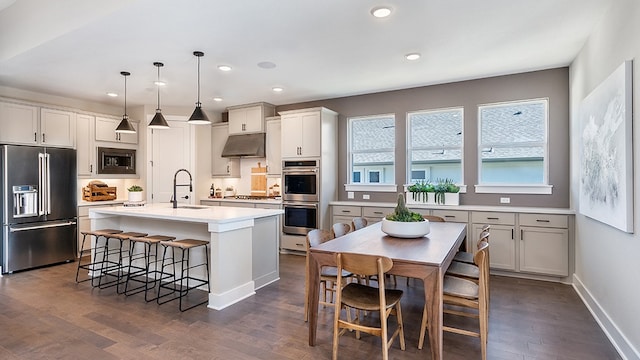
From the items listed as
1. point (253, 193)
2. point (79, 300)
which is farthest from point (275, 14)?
point (253, 193)

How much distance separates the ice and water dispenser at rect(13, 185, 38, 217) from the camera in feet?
15.8

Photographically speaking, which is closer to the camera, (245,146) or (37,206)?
(37,206)

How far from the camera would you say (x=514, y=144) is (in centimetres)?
484

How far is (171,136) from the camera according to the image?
6609mm

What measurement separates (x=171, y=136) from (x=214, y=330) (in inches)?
182

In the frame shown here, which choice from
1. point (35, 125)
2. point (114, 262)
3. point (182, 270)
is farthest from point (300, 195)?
point (35, 125)

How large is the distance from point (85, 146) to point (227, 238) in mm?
3967

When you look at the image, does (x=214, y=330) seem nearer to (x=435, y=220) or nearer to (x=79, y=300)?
(x=79, y=300)

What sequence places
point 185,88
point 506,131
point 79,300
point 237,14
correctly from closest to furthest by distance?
1. point 237,14
2. point 79,300
3. point 506,131
4. point 185,88

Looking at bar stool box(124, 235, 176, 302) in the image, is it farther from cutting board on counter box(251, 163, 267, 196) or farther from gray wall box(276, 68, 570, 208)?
gray wall box(276, 68, 570, 208)

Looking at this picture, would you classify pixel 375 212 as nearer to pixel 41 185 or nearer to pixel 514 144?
pixel 514 144

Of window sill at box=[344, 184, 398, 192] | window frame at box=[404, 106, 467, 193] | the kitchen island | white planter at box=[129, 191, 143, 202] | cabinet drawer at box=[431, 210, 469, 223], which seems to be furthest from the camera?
window sill at box=[344, 184, 398, 192]

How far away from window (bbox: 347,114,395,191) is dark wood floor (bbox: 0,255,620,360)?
2.23 m

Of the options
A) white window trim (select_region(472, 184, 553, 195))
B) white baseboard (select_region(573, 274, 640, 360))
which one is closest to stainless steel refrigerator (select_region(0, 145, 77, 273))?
white window trim (select_region(472, 184, 553, 195))
